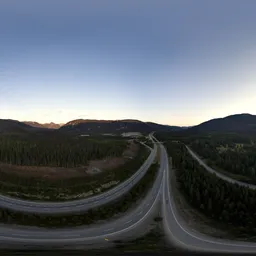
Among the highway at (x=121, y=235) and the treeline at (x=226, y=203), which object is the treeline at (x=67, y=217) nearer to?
the highway at (x=121, y=235)

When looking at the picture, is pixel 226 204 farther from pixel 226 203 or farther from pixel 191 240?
pixel 191 240

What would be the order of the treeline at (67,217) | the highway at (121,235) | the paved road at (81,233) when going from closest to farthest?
the highway at (121,235), the paved road at (81,233), the treeline at (67,217)

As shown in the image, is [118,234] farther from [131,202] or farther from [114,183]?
[114,183]

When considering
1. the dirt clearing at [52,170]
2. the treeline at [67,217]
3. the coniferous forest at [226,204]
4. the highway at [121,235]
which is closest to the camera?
the highway at [121,235]

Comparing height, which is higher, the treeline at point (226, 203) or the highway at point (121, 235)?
the treeline at point (226, 203)

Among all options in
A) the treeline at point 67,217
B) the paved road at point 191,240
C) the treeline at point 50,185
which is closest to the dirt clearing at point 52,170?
the treeline at point 50,185

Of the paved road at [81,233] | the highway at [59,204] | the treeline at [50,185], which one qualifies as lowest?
the paved road at [81,233]

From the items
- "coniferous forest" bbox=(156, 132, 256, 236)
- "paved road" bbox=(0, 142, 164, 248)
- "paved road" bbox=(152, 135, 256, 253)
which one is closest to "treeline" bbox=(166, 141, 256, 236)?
"coniferous forest" bbox=(156, 132, 256, 236)

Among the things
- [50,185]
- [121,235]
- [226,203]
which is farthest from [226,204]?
[50,185]

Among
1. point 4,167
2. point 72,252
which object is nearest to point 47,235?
point 72,252
